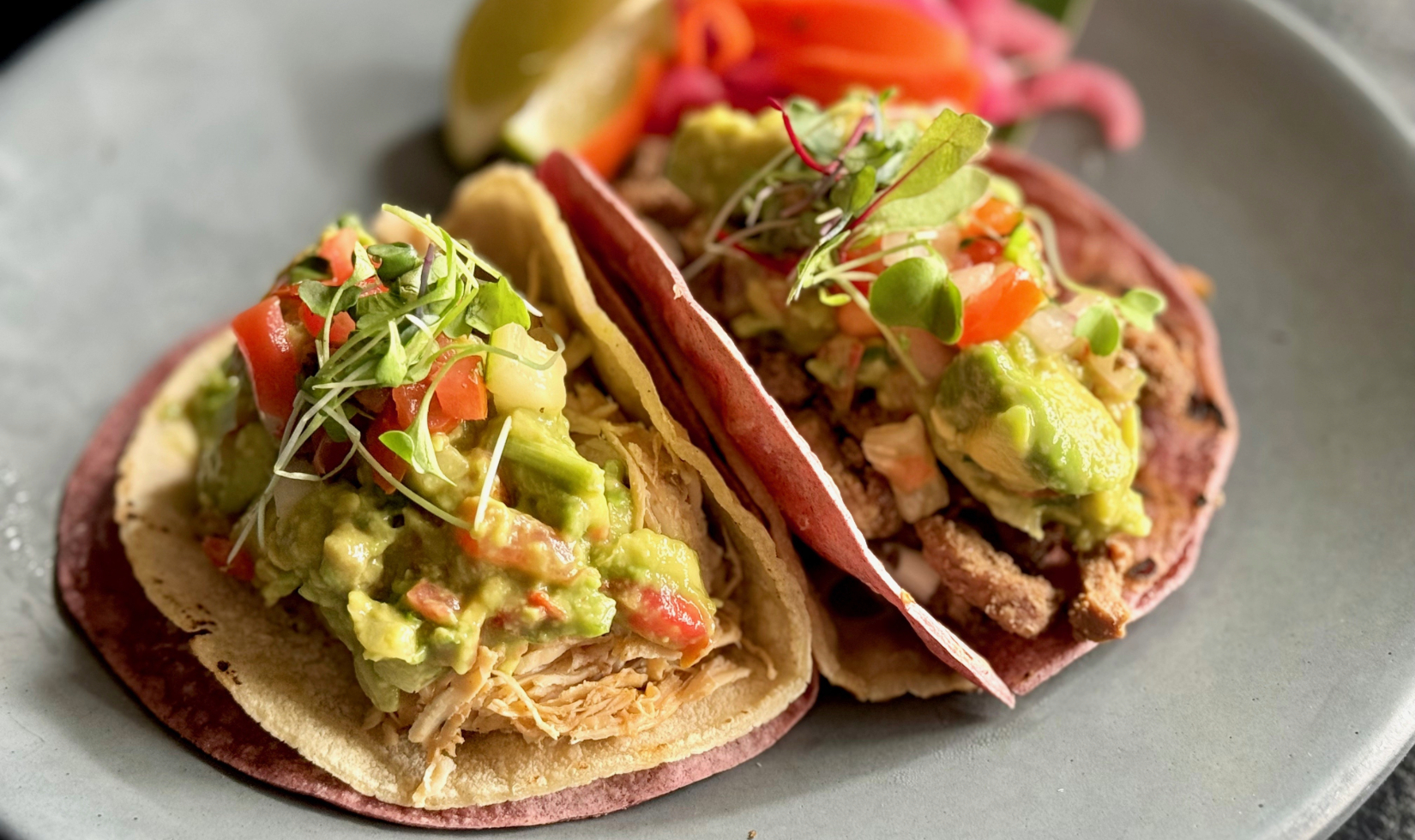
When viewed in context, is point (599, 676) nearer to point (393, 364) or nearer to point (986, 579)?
point (393, 364)

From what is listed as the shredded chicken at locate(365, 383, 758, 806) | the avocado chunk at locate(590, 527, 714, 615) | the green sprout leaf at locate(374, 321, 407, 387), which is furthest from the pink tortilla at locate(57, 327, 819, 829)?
the green sprout leaf at locate(374, 321, 407, 387)

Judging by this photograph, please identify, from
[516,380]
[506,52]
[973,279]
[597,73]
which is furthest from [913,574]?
[506,52]

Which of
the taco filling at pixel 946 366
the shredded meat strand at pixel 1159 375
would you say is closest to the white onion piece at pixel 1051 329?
the taco filling at pixel 946 366

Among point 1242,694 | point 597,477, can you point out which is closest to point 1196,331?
point 1242,694

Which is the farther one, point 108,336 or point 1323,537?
point 108,336

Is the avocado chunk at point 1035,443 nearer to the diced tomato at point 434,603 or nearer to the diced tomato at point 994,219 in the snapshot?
the diced tomato at point 994,219

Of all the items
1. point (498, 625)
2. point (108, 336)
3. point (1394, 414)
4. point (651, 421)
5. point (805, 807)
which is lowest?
point (108, 336)

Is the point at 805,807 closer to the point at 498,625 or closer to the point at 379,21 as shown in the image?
the point at 498,625
